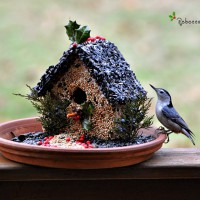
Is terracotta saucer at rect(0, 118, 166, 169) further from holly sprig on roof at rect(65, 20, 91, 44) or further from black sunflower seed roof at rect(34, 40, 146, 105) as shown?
holly sprig on roof at rect(65, 20, 91, 44)

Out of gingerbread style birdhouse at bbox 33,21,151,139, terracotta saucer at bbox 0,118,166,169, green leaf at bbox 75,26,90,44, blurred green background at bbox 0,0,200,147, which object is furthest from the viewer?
A: blurred green background at bbox 0,0,200,147

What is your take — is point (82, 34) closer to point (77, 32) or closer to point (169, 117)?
point (77, 32)

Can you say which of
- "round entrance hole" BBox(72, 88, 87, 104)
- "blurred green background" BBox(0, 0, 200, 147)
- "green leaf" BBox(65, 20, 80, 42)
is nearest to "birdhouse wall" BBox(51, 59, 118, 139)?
"round entrance hole" BBox(72, 88, 87, 104)

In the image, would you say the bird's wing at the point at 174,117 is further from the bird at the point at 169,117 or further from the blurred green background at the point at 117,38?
the blurred green background at the point at 117,38

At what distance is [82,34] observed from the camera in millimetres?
1785

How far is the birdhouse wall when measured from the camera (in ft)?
5.62

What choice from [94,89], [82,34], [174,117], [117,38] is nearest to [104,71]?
[94,89]

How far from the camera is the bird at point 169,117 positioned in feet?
5.72

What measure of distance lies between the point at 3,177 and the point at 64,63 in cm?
47

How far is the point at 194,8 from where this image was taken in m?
3.54

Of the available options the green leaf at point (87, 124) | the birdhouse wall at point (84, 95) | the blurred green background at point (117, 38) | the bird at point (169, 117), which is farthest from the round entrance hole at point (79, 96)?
the blurred green background at point (117, 38)

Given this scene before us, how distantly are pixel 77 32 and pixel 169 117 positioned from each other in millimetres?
429

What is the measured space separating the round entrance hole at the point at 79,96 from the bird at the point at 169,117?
0.27 m

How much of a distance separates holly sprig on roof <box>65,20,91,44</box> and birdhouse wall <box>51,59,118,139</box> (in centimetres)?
8
